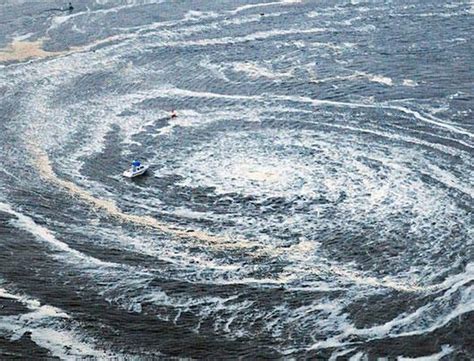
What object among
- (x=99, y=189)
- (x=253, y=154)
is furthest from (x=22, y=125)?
(x=253, y=154)

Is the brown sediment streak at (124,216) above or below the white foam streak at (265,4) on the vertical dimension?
below

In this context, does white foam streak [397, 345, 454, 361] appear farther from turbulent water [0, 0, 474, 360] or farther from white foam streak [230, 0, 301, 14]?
white foam streak [230, 0, 301, 14]

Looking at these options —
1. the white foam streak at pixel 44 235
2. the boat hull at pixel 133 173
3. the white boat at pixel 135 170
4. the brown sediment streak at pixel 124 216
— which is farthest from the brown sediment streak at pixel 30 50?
the white foam streak at pixel 44 235

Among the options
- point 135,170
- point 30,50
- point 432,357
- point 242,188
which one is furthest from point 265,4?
point 432,357

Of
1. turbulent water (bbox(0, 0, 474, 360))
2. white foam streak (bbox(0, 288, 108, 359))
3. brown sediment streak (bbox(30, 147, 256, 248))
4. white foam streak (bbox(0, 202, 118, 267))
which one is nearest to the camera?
white foam streak (bbox(0, 288, 108, 359))

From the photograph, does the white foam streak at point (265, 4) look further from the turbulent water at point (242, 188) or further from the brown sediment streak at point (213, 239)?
the brown sediment streak at point (213, 239)

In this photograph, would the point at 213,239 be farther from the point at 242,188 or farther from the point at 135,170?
the point at 135,170

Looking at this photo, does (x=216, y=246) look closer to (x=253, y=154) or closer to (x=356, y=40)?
(x=253, y=154)

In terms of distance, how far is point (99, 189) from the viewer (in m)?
31.4

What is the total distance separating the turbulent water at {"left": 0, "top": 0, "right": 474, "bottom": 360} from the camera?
23.1m

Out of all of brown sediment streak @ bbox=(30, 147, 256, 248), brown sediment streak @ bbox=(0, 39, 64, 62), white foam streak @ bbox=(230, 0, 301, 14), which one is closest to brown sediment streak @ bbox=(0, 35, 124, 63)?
brown sediment streak @ bbox=(0, 39, 64, 62)

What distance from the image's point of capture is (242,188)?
103 ft

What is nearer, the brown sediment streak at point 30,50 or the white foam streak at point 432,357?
the white foam streak at point 432,357

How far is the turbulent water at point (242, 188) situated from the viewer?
23109 millimetres
